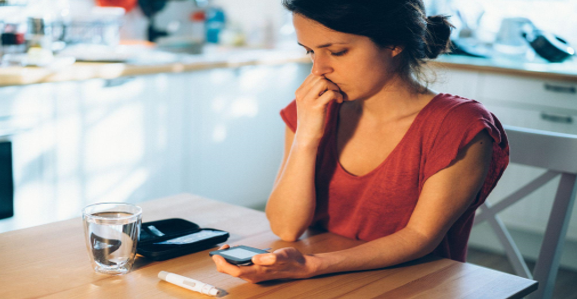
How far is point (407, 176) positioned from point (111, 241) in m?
0.56

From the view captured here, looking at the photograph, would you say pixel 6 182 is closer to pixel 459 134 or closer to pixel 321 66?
pixel 321 66

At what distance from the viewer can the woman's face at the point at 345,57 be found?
108 cm

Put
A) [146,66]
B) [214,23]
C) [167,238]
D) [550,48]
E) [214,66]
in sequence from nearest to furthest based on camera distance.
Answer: [167,238] → [146,66] → [214,66] → [550,48] → [214,23]

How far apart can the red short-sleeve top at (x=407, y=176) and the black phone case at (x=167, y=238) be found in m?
0.28

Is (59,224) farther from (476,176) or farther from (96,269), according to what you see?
(476,176)

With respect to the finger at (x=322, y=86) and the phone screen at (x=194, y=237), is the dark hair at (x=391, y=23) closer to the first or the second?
the finger at (x=322, y=86)

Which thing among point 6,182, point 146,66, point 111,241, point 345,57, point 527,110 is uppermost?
point 345,57

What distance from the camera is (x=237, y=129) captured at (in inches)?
119

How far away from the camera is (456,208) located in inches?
41.4

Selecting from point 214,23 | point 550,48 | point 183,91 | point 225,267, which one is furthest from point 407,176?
point 214,23

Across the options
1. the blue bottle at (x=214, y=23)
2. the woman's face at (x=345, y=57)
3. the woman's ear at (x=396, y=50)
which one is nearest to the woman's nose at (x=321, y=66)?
the woman's face at (x=345, y=57)

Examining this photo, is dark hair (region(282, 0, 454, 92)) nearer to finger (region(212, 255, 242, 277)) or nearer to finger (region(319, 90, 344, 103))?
finger (region(319, 90, 344, 103))

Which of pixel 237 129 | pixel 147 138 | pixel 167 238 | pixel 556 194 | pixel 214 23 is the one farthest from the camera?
pixel 214 23

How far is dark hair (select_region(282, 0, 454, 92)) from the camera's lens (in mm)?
1057
